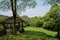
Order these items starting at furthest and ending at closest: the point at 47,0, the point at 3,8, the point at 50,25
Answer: the point at 50,25 < the point at 3,8 < the point at 47,0

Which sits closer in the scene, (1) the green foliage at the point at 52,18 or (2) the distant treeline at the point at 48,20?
(2) the distant treeline at the point at 48,20

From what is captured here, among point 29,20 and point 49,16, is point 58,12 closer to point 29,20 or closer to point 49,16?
point 49,16

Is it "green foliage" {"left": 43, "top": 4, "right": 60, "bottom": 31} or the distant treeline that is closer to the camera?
the distant treeline

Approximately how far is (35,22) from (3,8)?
72.2ft

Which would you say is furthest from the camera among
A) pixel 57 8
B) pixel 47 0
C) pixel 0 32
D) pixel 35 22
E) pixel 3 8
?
pixel 35 22

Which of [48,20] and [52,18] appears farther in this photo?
[48,20]

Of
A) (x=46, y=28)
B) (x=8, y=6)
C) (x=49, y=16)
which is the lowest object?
(x=46, y=28)

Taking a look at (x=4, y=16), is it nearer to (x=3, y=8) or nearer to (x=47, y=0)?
(x=3, y=8)

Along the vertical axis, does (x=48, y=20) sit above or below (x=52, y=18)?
below

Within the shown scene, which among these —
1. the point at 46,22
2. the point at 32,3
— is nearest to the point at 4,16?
the point at 46,22

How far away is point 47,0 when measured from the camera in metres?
32.1

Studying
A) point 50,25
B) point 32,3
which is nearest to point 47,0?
point 32,3

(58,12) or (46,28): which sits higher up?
(58,12)

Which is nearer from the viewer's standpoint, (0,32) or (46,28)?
(0,32)
